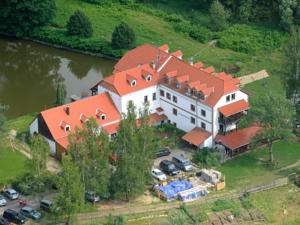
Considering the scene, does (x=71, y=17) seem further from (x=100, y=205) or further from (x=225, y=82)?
(x=100, y=205)

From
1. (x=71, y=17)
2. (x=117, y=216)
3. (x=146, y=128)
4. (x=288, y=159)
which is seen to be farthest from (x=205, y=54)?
(x=117, y=216)

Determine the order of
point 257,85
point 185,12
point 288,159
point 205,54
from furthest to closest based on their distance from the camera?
point 185,12 → point 205,54 → point 257,85 → point 288,159

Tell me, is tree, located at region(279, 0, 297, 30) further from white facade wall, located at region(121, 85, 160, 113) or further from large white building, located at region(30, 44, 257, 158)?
white facade wall, located at region(121, 85, 160, 113)

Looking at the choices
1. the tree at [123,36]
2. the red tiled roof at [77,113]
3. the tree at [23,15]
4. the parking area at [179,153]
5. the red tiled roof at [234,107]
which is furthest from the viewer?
the tree at [23,15]

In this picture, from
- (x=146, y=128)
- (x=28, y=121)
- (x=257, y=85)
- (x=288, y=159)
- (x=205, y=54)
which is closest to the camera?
(x=146, y=128)

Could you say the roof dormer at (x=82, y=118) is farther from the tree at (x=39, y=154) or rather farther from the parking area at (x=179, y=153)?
the tree at (x=39, y=154)

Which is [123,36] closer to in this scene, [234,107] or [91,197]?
[234,107]

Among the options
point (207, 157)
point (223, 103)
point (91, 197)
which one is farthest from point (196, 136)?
point (91, 197)

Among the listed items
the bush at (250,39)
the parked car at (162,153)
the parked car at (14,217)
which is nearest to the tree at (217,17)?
the bush at (250,39)
